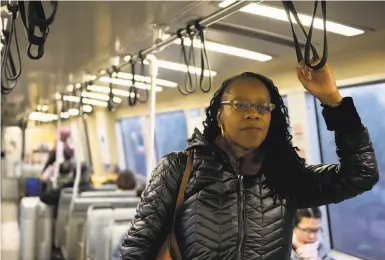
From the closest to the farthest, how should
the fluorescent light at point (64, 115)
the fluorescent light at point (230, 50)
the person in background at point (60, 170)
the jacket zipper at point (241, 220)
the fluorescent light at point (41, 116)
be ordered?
Answer: 1. the jacket zipper at point (241, 220)
2. the fluorescent light at point (230, 50)
3. the person in background at point (60, 170)
4. the fluorescent light at point (64, 115)
5. the fluorescent light at point (41, 116)

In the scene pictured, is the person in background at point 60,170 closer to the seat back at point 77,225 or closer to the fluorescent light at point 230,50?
the seat back at point 77,225

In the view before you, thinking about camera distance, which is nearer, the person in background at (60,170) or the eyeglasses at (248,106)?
the eyeglasses at (248,106)

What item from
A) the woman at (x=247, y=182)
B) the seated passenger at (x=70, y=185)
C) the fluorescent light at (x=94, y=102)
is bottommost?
the seated passenger at (x=70, y=185)

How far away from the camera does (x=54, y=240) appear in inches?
201

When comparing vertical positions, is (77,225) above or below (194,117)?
below

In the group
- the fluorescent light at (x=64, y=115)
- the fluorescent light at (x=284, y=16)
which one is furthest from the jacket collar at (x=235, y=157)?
the fluorescent light at (x=64, y=115)

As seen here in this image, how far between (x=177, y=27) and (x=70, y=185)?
9.12 ft

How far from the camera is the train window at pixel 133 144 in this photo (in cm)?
495

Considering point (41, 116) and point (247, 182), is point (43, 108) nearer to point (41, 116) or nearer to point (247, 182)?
point (41, 116)

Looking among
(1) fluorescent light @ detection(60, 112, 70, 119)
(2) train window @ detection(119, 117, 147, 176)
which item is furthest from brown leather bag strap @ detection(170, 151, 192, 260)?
(1) fluorescent light @ detection(60, 112, 70, 119)

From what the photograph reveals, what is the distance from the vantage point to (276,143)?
1.60 meters

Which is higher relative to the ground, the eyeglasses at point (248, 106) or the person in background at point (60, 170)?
the eyeglasses at point (248, 106)

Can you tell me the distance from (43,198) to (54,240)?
0.46m

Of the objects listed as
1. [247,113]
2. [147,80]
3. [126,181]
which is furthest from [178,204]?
[126,181]
